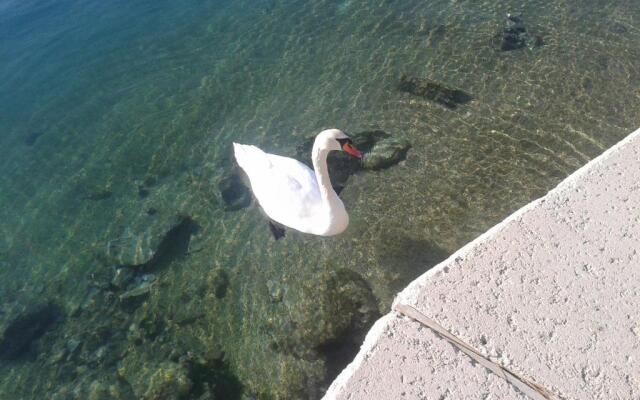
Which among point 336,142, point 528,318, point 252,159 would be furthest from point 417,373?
point 252,159

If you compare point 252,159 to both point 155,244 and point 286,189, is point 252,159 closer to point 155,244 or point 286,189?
point 286,189

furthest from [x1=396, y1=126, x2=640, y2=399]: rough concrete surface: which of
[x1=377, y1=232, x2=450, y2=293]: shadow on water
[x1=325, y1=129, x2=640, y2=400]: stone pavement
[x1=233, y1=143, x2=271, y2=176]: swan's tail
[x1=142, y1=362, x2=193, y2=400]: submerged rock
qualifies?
[x1=233, y1=143, x2=271, y2=176]: swan's tail

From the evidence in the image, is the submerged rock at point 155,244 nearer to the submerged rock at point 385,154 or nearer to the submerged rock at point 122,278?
the submerged rock at point 122,278

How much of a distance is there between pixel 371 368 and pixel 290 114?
6.18 meters

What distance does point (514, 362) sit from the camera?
2773 millimetres

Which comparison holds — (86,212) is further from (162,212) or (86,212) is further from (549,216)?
(549,216)

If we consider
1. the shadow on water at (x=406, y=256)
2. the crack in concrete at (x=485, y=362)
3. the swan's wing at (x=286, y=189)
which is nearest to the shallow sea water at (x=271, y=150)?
the shadow on water at (x=406, y=256)

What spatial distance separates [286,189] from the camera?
18.8 feet

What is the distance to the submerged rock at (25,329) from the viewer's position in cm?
657

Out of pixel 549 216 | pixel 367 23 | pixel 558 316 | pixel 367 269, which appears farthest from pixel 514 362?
pixel 367 23

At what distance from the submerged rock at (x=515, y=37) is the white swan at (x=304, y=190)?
4774 millimetres

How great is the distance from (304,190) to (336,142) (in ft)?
3.12

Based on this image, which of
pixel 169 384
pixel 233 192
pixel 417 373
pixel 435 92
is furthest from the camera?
pixel 435 92

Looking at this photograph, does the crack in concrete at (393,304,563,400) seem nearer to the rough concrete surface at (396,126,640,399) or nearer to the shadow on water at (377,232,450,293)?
the rough concrete surface at (396,126,640,399)
